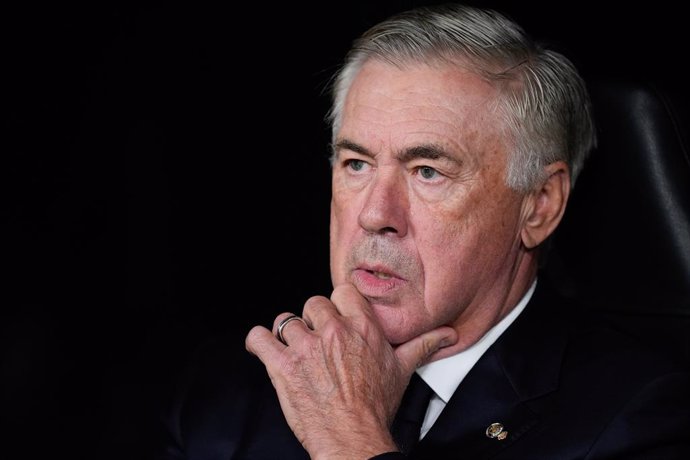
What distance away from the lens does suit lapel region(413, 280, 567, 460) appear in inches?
96.0

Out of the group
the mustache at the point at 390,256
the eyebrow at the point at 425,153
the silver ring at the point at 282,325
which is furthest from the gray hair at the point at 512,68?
the silver ring at the point at 282,325

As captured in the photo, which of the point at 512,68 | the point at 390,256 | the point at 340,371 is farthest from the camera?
the point at 512,68

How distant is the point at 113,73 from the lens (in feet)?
9.98

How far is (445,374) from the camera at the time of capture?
8.57 ft

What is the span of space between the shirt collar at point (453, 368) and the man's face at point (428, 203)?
0.33 feet

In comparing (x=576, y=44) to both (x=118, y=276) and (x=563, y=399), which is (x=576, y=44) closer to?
(x=563, y=399)

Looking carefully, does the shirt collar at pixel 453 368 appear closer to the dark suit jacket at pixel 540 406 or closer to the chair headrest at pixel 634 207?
the dark suit jacket at pixel 540 406

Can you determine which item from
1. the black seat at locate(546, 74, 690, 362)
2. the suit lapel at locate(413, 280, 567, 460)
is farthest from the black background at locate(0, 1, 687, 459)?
the suit lapel at locate(413, 280, 567, 460)

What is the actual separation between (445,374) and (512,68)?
0.72 meters

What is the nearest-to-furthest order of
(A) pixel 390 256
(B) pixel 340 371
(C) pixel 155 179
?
(B) pixel 340 371, (A) pixel 390 256, (C) pixel 155 179

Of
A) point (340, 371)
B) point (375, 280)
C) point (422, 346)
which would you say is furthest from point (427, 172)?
point (340, 371)

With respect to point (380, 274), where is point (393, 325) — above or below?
below

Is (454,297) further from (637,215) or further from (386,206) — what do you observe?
(637,215)

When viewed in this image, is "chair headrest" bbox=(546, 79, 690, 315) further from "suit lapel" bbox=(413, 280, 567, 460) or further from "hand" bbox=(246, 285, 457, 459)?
"hand" bbox=(246, 285, 457, 459)
